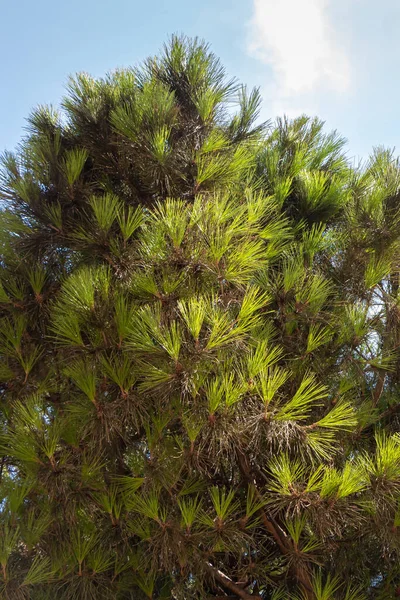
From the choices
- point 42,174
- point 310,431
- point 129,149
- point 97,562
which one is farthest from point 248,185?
point 97,562

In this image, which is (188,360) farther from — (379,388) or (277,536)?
(379,388)

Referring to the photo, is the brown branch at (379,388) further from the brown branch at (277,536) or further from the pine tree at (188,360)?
the brown branch at (277,536)

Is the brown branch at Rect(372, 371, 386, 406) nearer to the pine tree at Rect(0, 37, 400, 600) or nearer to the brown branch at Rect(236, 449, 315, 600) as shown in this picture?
the pine tree at Rect(0, 37, 400, 600)

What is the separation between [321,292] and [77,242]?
0.65 m

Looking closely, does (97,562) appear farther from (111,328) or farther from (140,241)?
(140,241)

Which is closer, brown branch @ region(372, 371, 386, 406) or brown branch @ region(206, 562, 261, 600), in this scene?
brown branch @ region(206, 562, 261, 600)

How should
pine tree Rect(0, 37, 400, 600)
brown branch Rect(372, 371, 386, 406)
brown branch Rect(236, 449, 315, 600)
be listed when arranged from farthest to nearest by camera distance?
brown branch Rect(372, 371, 386, 406), brown branch Rect(236, 449, 315, 600), pine tree Rect(0, 37, 400, 600)

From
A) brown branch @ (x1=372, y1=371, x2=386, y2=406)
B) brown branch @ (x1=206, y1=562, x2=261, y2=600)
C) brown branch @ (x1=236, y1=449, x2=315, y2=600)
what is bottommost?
brown branch @ (x1=206, y1=562, x2=261, y2=600)

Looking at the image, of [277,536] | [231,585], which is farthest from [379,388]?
[231,585]

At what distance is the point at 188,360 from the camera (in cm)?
129

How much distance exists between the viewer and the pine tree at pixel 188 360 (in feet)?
4.47

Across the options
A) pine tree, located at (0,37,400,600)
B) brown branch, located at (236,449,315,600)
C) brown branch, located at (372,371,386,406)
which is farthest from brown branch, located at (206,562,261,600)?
brown branch, located at (372,371,386,406)

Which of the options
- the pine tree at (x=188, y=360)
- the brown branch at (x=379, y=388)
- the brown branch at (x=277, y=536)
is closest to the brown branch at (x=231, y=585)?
the pine tree at (x=188, y=360)

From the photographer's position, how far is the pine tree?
4.47ft
